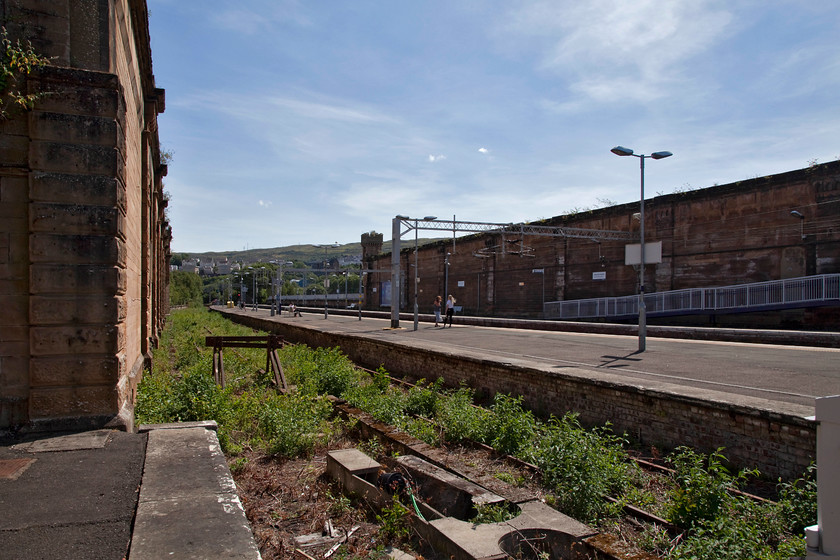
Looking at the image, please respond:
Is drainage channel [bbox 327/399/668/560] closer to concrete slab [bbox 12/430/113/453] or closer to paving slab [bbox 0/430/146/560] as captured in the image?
paving slab [bbox 0/430/146/560]

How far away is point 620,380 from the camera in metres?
8.97

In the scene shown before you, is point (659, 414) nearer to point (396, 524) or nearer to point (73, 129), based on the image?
point (396, 524)

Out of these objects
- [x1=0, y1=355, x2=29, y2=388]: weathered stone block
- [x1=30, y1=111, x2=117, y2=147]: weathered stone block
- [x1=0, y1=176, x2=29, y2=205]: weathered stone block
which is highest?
[x1=30, y1=111, x2=117, y2=147]: weathered stone block

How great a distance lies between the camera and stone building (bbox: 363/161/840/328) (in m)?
22.6

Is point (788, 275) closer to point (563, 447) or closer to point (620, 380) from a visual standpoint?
point (620, 380)

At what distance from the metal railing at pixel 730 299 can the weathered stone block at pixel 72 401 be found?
23994mm

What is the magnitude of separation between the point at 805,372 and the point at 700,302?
1511 cm

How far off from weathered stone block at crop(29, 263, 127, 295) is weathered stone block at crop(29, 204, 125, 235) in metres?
0.34

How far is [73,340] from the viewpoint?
5.39m

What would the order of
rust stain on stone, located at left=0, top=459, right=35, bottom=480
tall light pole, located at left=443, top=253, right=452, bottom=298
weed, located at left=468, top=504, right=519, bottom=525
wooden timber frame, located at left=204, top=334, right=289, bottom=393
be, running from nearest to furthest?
rust stain on stone, located at left=0, top=459, right=35, bottom=480 < weed, located at left=468, top=504, right=519, bottom=525 < wooden timber frame, located at left=204, top=334, right=289, bottom=393 < tall light pole, located at left=443, top=253, right=452, bottom=298

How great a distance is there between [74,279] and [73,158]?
1148mm

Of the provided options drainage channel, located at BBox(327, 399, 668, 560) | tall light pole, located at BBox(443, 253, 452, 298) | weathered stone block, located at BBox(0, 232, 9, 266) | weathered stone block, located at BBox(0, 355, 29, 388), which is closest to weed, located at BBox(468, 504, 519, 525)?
drainage channel, located at BBox(327, 399, 668, 560)

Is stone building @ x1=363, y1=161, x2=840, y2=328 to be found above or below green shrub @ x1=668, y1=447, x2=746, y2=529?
above

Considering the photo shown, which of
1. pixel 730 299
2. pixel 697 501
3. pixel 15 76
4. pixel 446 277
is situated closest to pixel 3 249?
pixel 15 76
